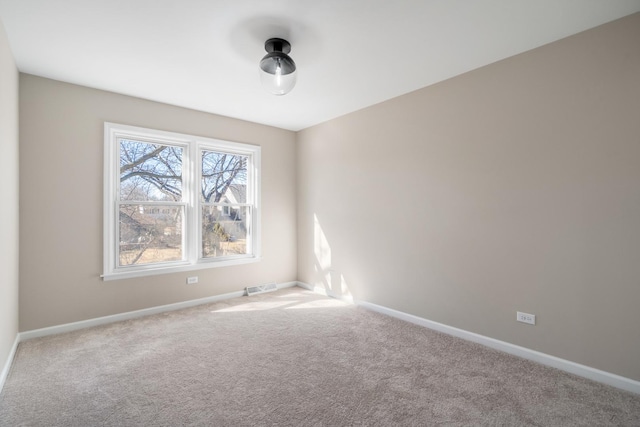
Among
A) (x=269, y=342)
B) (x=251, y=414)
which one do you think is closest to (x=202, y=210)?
(x=269, y=342)

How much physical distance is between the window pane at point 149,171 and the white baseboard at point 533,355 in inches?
128

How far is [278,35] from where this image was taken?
97.3 inches

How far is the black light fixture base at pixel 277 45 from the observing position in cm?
251

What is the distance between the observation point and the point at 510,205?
9.19 ft

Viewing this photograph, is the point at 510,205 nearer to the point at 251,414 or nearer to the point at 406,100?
the point at 406,100

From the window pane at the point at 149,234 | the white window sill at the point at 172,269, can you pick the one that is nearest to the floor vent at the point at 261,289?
the white window sill at the point at 172,269

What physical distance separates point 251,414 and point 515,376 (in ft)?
6.59

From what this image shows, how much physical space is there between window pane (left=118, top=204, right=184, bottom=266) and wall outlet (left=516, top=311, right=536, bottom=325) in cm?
396

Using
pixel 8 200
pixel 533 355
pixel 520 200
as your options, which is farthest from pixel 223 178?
pixel 533 355

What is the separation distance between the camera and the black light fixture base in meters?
2.51

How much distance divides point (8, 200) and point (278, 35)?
2.63m

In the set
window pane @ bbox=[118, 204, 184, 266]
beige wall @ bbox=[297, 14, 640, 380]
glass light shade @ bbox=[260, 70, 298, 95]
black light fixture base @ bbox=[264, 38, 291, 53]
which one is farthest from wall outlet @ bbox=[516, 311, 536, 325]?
window pane @ bbox=[118, 204, 184, 266]

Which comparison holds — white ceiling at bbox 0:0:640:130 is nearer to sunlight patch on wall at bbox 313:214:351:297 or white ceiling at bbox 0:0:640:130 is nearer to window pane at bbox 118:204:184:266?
window pane at bbox 118:204:184:266

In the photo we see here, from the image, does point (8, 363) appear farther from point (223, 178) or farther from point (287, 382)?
point (223, 178)
